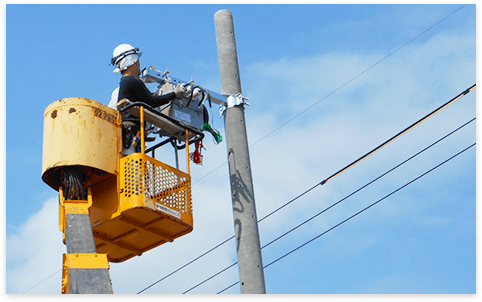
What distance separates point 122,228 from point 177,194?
36.8 inches

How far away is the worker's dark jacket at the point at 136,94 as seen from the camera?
12.1 m

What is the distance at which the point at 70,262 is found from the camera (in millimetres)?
10109

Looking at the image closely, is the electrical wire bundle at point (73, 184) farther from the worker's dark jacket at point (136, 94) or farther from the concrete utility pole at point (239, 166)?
the concrete utility pole at point (239, 166)

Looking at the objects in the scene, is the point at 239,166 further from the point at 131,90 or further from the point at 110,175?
the point at 131,90

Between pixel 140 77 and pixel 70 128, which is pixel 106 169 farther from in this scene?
pixel 140 77

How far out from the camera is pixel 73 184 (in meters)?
11.3

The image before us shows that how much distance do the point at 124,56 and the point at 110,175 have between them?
206 cm

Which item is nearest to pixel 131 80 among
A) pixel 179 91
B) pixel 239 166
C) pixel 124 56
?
pixel 124 56

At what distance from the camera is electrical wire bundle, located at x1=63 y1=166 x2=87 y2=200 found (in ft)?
37.0

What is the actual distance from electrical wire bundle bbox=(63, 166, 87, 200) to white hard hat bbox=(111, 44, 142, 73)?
200cm

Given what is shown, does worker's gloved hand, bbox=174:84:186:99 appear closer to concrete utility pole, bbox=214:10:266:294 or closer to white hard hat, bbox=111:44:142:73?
white hard hat, bbox=111:44:142:73

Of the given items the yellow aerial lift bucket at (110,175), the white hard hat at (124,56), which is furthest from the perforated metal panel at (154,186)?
the white hard hat at (124,56)

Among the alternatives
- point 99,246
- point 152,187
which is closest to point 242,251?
point 152,187
